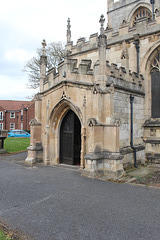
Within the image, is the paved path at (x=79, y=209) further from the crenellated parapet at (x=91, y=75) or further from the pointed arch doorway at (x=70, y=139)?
the crenellated parapet at (x=91, y=75)

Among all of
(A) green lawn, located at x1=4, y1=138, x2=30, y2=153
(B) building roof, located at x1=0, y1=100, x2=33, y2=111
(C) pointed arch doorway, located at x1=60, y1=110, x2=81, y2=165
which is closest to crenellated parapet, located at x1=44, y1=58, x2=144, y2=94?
(C) pointed arch doorway, located at x1=60, y1=110, x2=81, y2=165

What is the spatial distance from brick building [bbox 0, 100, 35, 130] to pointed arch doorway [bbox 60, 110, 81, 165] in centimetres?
3366

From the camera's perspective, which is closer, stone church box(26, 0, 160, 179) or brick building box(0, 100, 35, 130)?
stone church box(26, 0, 160, 179)

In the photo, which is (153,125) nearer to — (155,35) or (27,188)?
(155,35)

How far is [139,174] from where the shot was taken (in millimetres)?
8617

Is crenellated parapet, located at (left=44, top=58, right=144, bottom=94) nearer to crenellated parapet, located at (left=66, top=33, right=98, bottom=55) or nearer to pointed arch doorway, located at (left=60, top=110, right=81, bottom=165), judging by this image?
pointed arch doorway, located at (left=60, top=110, right=81, bottom=165)

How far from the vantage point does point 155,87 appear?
36.7 feet

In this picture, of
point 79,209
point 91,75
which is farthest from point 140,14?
point 79,209

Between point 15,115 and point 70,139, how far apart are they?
37701 millimetres

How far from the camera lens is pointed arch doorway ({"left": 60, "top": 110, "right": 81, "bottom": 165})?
1048cm

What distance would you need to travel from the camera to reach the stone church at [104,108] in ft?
26.7

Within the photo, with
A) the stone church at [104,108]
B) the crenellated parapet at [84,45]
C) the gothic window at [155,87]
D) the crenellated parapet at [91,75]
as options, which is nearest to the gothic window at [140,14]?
the crenellated parapet at [84,45]

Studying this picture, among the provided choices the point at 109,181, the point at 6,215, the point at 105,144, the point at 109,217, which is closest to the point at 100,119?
the point at 105,144

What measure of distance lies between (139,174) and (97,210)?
4.23 m
